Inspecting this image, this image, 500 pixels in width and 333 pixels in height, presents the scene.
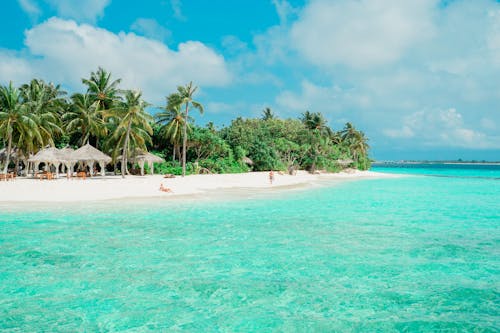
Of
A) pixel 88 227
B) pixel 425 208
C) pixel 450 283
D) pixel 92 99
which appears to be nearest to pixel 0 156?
pixel 92 99

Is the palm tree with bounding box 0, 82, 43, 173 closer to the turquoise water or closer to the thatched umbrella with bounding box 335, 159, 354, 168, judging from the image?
the turquoise water

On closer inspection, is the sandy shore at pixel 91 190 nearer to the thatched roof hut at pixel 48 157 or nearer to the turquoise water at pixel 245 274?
the turquoise water at pixel 245 274

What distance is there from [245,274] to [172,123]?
31.6 meters

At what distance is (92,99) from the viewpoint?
37.4 meters

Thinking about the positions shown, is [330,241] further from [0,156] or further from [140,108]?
[0,156]

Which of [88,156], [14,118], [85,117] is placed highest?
[85,117]

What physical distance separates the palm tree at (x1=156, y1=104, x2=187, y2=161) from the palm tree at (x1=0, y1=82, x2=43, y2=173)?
12.1 m

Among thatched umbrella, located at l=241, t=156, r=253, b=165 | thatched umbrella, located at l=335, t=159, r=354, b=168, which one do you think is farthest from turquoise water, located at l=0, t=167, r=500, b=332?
thatched umbrella, located at l=335, t=159, r=354, b=168

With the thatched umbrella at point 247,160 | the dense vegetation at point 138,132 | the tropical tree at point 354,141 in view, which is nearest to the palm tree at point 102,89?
the dense vegetation at point 138,132

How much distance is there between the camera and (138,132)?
32.2m

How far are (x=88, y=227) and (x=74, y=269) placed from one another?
15.1 ft

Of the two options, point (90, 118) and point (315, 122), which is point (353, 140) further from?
point (90, 118)

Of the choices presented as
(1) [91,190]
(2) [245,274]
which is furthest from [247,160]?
(2) [245,274]

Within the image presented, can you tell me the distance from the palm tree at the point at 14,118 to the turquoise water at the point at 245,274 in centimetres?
1653
